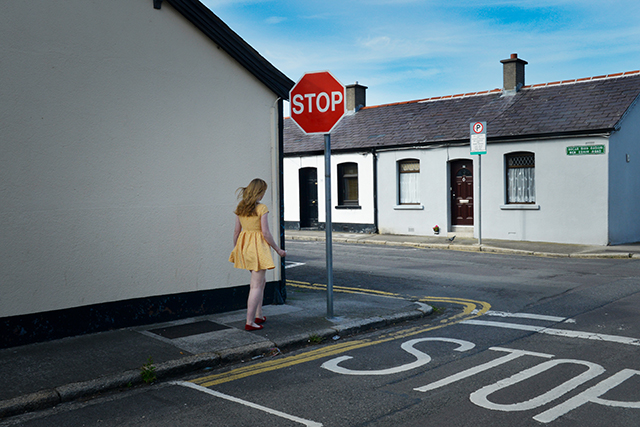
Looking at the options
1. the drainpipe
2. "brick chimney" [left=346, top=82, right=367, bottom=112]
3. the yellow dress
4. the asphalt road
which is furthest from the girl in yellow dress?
"brick chimney" [left=346, top=82, right=367, bottom=112]

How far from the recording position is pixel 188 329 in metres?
7.25

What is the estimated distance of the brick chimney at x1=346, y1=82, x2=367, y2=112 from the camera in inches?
1035

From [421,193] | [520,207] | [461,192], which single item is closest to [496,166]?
[520,207]

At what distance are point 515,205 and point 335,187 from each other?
760cm

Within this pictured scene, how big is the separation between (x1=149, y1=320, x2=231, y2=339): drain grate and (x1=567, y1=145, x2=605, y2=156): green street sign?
13.9 meters

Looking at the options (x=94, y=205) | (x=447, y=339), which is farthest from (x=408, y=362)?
(x=94, y=205)

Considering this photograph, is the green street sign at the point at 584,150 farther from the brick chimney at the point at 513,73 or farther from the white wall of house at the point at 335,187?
the white wall of house at the point at 335,187

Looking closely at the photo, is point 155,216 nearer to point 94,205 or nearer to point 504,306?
point 94,205

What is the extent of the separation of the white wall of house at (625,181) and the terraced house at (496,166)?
33mm

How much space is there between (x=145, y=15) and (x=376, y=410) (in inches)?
229

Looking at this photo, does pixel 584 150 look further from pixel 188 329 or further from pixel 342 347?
pixel 188 329

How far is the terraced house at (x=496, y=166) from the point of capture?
17422mm

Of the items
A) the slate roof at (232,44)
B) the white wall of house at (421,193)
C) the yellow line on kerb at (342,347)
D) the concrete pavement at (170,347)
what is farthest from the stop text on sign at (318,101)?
the white wall of house at (421,193)

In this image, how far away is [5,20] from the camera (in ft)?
20.9
